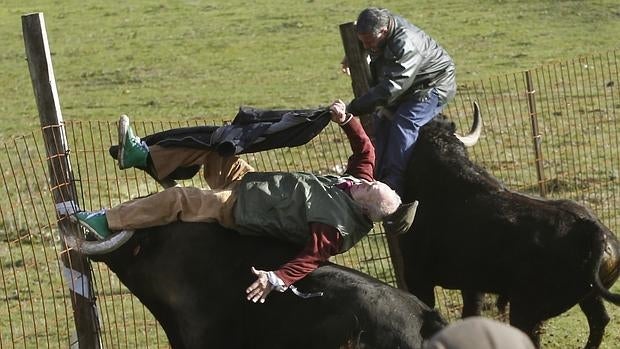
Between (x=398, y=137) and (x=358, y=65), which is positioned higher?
(x=358, y=65)

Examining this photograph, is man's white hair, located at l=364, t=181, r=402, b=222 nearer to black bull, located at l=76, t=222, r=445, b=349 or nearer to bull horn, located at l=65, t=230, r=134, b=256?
black bull, located at l=76, t=222, r=445, b=349

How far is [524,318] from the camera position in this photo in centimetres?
882

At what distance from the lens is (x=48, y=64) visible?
25.4 ft

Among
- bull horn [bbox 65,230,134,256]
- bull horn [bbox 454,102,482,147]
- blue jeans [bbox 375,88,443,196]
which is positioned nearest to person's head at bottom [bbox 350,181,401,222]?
bull horn [bbox 65,230,134,256]

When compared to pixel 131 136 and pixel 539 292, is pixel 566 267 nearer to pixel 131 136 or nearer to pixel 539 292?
pixel 539 292

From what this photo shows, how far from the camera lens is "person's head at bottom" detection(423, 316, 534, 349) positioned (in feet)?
11.5

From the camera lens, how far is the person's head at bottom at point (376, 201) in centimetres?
741

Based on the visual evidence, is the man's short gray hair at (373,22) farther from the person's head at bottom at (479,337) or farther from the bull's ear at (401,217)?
the person's head at bottom at (479,337)

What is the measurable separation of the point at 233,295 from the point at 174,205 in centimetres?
63

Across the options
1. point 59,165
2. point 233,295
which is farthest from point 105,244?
point 233,295

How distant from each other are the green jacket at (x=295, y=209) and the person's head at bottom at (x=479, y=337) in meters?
3.76

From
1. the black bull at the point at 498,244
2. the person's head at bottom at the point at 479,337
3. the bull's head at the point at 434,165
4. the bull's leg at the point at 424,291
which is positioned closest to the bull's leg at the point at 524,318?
the black bull at the point at 498,244

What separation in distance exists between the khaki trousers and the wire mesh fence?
0.63m

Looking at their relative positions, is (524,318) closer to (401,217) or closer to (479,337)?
(401,217)
